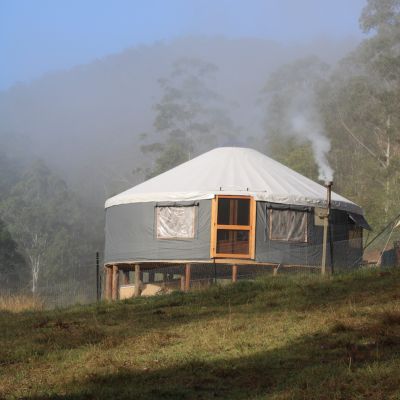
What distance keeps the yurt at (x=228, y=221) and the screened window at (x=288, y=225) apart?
0.06 ft

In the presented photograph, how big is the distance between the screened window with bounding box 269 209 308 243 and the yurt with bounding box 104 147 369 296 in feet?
0.06

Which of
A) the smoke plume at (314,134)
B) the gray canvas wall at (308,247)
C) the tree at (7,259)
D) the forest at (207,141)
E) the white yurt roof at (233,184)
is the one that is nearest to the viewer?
the gray canvas wall at (308,247)

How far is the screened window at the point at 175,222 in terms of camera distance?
18.3 m

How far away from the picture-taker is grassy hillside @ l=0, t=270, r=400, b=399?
20.2 feet

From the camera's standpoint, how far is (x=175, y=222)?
1855 centimetres

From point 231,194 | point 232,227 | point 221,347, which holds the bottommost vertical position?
point 221,347

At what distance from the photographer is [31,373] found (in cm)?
718

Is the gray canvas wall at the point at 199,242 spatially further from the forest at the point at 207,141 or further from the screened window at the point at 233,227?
the forest at the point at 207,141

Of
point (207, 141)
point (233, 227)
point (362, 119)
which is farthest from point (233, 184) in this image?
point (207, 141)

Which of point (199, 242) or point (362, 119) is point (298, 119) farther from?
point (199, 242)

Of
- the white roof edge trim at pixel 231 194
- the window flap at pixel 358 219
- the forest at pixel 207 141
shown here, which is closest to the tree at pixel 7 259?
the forest at pixel 207 141

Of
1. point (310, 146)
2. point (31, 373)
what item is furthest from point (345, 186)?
point (31, 373)

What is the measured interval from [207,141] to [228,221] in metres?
37.3

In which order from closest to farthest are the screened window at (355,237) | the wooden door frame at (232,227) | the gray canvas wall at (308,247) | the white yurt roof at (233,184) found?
1. the wooden door frame at (232,227)
2. the gray canvas wall at (308,247)
3. the white yurt roof at (233,184)
4. the screened window at (355,237)
